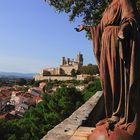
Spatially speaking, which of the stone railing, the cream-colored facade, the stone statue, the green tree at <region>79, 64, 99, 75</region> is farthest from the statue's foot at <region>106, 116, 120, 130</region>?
the cream-colored facade

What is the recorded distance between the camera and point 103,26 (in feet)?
17.2

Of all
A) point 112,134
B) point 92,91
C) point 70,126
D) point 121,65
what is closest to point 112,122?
point 112,134

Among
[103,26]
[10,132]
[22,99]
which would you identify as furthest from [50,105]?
[22,99]

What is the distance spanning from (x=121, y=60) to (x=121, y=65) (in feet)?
0.20

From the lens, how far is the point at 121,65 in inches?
193

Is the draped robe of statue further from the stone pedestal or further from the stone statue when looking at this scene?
the stone pedestal

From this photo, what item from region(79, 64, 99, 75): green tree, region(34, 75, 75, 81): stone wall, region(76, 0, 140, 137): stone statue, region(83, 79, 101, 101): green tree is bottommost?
region(83, 79, 101, 101): green tree

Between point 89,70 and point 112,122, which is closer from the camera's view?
point 112,122

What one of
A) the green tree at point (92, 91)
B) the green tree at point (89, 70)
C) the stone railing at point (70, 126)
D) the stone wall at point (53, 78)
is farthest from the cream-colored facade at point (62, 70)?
the stone railing at point (70, 126)

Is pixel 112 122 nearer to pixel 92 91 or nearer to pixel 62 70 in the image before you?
pixel 92 91

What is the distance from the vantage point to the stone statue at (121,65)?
482 centimetres

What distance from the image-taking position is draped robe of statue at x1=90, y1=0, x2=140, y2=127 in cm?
482

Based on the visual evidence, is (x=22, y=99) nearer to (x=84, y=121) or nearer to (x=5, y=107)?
(x=5, y=107)

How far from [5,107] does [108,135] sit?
87.2m
